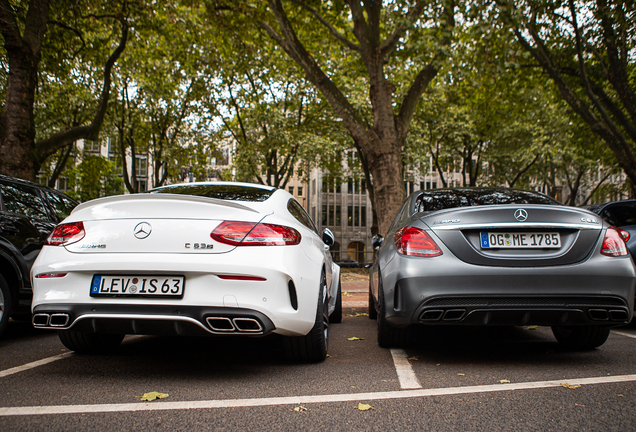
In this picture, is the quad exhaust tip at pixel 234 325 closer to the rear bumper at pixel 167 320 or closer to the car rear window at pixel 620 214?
the rear bumper at pixel 167 320

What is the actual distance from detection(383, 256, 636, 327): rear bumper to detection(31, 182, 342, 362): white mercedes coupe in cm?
99

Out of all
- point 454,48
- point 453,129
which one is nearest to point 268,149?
point 453,129

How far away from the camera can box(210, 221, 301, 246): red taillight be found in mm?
3287

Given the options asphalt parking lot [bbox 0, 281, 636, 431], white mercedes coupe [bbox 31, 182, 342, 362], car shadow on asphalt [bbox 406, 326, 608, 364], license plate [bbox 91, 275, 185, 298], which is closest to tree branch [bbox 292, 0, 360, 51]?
car shadow on asphalt [bbox 406, 326, 608, 364]

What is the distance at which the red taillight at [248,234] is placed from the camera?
3.29 m

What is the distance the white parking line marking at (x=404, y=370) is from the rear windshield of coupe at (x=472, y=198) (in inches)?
49.4

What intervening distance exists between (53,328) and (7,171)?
7.53m

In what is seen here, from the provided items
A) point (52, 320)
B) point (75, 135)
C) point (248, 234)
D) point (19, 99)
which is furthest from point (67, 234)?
point (75, 135)

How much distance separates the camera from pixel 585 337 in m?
4.41

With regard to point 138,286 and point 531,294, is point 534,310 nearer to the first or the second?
point 531,294

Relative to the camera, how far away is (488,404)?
9.30 ft

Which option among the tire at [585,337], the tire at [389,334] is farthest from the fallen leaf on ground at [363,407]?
the tire at [585,337]

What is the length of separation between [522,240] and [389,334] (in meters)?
1.45

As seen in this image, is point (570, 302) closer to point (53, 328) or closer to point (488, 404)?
point (488, 404)
